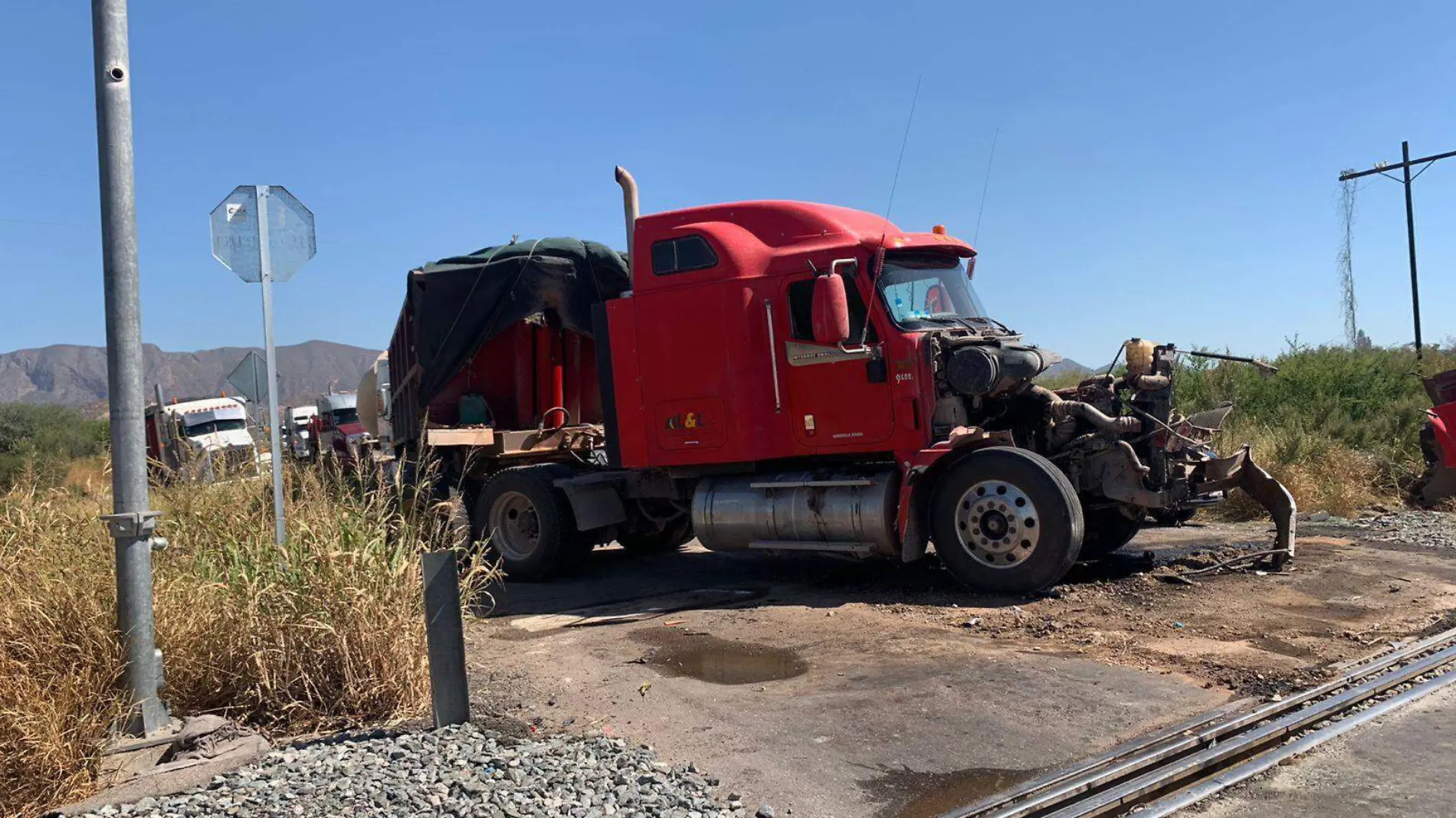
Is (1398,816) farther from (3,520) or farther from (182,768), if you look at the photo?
(3,520)

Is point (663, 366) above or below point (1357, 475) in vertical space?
above

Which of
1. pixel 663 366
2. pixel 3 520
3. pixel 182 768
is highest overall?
pixel 663 366

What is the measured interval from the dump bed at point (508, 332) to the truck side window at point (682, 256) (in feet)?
5.25

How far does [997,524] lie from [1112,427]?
3.86 feet

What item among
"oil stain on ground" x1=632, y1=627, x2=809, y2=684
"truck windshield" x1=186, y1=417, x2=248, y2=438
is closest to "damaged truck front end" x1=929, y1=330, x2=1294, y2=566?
"oil stain on ground" x1=632, y1=627, x2=809, y2=684

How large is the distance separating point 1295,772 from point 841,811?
188 centimetres

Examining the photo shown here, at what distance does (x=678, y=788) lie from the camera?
164 inches

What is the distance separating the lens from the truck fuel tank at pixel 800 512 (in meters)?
8.20

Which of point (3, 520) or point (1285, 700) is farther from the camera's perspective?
point (3, 520)

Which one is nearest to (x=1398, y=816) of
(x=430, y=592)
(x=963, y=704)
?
(x=963, y=704)

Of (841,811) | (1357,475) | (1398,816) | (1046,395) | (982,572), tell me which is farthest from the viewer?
(1357,475)

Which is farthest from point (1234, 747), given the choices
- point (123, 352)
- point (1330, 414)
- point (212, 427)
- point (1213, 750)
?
point (212, 427)

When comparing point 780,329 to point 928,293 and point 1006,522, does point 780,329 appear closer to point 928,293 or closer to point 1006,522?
point 928,293

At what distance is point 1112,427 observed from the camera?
Result: 7895 mm
